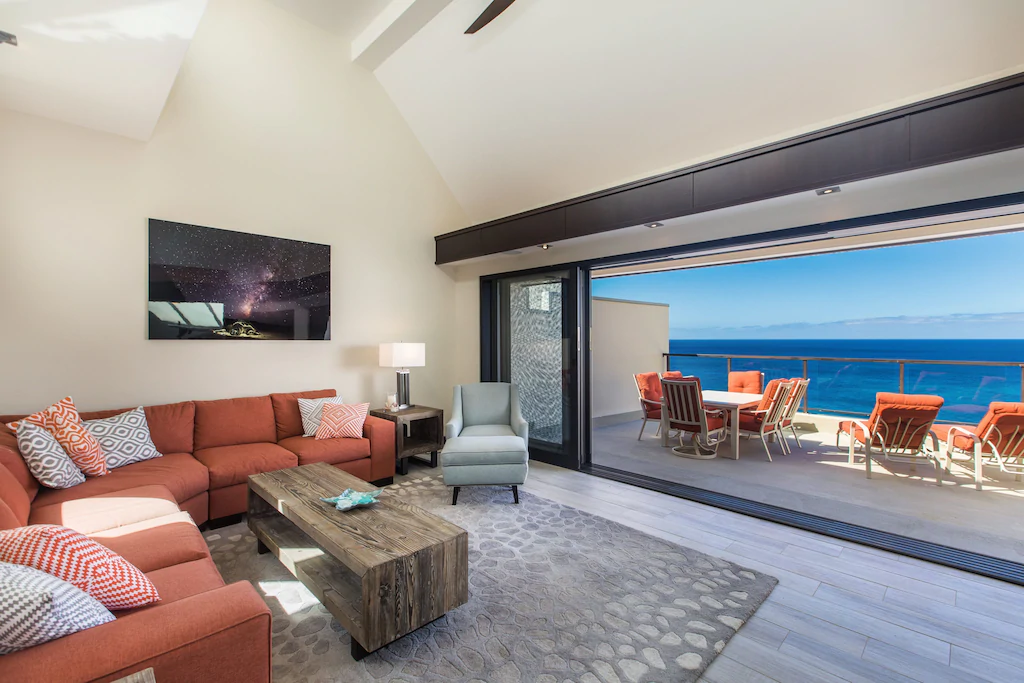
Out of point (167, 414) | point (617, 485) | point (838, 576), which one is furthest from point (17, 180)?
point (838, 576)

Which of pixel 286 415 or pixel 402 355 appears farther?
pixel 402 355

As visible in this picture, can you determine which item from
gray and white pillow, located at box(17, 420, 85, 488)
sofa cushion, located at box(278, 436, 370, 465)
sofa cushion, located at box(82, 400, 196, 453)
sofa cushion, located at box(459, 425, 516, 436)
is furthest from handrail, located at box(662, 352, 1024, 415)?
gray and white pillow, located at box(17, 420, 85, 488)

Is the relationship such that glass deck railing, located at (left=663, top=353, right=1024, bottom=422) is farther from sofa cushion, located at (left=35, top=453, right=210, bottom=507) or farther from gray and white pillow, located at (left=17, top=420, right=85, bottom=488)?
gray and white pillow, located at (left=17, top=420, right=85, bottom=488)

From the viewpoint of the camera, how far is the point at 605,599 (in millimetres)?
2287

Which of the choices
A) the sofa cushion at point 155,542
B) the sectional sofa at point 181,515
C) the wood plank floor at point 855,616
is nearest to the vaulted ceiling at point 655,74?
the wood plank floor at point 855,616

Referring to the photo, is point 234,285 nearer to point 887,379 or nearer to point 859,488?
point 859,488

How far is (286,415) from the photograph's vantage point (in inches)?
158

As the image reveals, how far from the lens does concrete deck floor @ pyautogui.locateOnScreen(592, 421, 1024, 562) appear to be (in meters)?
3.06

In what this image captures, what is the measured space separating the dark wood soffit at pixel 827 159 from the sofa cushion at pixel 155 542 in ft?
10.8

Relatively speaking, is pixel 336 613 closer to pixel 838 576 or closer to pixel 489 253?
pixel 838 576

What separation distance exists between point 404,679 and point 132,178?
3.89 metres

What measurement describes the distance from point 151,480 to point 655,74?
4270mm

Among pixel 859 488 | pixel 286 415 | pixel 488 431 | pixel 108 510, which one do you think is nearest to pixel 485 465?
pixel 488 431

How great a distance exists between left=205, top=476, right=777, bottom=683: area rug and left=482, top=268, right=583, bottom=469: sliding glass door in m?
1.60
